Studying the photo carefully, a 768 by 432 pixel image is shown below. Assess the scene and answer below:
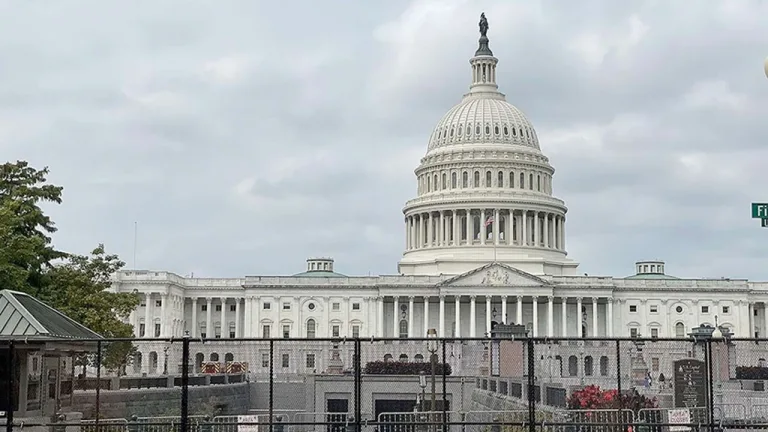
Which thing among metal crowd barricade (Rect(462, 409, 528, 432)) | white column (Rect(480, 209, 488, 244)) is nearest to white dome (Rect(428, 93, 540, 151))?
white column (Rect(480, 209, 488, 244))

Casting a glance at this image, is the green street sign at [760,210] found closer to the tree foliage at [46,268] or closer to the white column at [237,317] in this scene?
the tree foliage at [46,268]

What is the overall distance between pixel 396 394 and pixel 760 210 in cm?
2820

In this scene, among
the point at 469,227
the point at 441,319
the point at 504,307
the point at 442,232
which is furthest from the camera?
the point at 442,232

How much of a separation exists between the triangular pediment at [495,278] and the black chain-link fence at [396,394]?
72.2 metres

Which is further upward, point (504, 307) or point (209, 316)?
point (504, 307)

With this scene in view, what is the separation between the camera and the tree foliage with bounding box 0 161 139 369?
52.9 metres

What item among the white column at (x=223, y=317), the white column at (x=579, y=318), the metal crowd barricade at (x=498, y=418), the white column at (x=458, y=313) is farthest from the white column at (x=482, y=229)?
the metal crowd barricade at (x=498, y=418)

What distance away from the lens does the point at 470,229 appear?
6122 inches

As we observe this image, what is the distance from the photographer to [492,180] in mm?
158125

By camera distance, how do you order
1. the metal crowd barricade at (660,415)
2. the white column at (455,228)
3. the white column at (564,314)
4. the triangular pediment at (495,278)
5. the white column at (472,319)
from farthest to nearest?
1. the white column at (455,228)
2. the white column at (564,314)
3. the triangular pediment at (495,278)
4. the white column at (472,319)
5. the metal crowd barricade at (660,415)

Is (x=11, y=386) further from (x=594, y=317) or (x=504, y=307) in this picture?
(x=594, y=317)

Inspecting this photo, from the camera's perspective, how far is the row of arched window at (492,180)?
157812 millimetres

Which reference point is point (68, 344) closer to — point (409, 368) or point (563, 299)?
point (409, 368)

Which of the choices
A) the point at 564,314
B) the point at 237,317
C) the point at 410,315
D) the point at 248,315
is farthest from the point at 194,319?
the point at 564,314
